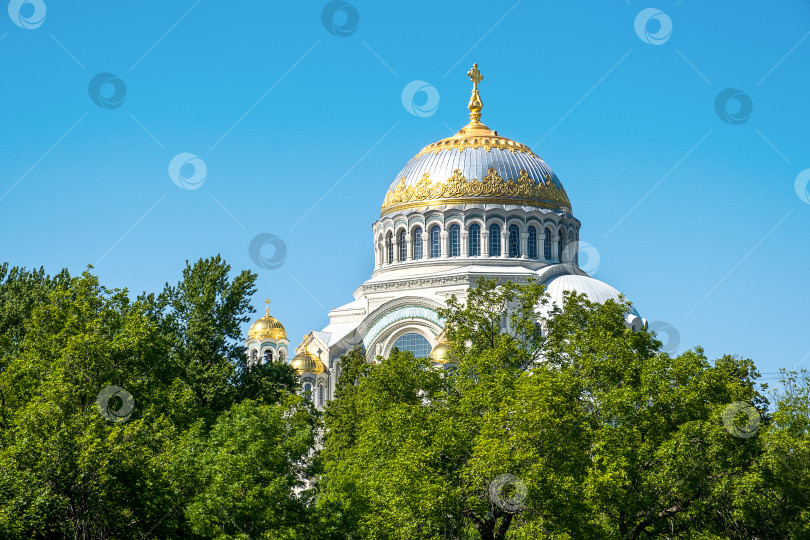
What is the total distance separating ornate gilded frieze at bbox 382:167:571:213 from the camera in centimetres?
6450

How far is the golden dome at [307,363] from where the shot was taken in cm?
6234

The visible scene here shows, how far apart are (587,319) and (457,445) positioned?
24.2ft

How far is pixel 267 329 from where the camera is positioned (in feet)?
238

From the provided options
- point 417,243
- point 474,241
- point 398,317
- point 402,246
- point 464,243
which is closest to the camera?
point 398,317

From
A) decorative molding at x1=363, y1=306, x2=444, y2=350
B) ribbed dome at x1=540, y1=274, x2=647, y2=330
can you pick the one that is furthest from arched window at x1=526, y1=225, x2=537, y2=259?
decorative molding at x1=363, y1=306, x2=444, y2=350

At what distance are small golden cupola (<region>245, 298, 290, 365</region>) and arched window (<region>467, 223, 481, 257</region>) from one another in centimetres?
1341

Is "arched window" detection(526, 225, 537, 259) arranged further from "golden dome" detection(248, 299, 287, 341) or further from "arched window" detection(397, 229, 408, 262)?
"golden dome" detection(248, 299, 287, 341)

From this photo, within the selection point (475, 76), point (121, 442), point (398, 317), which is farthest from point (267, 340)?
point (121, 442)

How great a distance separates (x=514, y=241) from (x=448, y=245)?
354cm

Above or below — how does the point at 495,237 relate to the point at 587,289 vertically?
above

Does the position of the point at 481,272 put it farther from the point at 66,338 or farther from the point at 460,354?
the point at 66,338

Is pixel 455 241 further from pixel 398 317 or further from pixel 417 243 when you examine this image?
pixel 398 317

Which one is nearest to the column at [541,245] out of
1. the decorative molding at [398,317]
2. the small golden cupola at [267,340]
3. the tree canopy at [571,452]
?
the decorative molding at [398,317]

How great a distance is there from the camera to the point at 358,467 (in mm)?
33188
